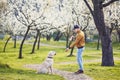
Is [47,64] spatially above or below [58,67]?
above

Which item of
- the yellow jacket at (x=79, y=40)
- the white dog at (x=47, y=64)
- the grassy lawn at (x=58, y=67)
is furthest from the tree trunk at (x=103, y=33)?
the white dog at (x=47, y=64)

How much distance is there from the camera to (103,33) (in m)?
26.2

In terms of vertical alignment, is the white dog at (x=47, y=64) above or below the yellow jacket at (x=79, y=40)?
below

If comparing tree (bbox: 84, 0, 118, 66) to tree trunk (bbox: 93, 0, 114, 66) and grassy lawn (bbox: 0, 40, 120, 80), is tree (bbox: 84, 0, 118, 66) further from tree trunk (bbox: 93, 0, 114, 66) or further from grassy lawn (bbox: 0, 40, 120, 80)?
grassy lawn (bbox: 0, 40, 120, 80)

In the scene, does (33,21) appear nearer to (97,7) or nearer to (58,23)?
(58,23)

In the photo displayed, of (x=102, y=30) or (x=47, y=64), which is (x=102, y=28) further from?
(x=47, y=64)

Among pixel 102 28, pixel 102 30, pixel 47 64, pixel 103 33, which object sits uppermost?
pixel 102 28

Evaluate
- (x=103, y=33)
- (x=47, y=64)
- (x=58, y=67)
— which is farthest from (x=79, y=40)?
(x=58, y=67)

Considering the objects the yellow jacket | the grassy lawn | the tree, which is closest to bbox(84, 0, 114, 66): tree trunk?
the tree

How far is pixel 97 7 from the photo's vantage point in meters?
25.0

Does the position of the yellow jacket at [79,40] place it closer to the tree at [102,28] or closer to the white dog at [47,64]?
the white dog at [47,64]

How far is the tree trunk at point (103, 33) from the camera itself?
25.1m

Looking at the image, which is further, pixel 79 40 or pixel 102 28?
pixel 102 28

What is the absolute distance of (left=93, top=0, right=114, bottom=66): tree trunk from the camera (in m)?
25.1
